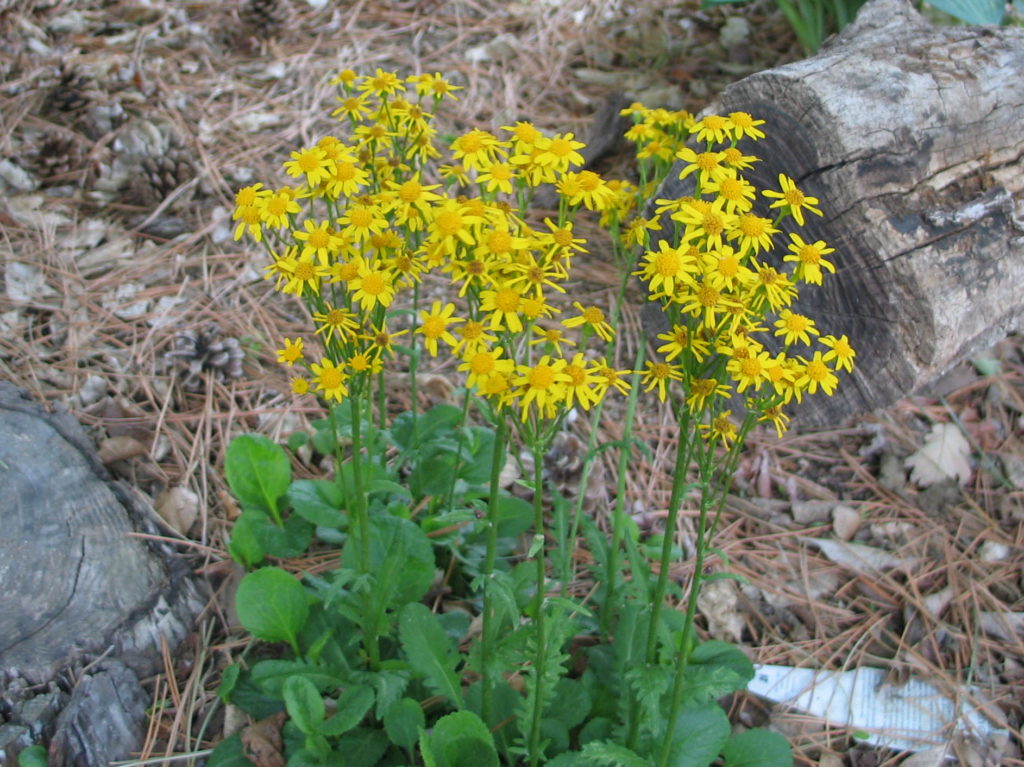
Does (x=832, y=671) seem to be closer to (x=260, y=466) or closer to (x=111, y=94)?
(x=260, y=466)

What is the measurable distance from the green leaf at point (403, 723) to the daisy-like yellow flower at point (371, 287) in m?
0.92

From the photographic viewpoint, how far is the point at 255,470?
7.76 ft

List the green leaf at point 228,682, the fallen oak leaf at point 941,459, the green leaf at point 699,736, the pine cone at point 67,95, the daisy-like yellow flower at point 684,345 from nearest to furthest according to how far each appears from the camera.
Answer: the daisy-like yellow flower at point 684,345, the green leaf at point 699,736, the green leaf at point 228,682, the fallen oak leaf at point 941,459, the pine cone at point 67,95

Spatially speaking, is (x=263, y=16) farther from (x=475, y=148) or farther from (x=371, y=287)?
(x=371, y=287)

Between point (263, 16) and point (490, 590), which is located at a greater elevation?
point (263, 16)

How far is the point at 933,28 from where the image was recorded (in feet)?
8.90

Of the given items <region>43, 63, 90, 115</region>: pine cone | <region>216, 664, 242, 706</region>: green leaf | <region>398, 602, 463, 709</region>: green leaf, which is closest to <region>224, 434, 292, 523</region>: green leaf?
<region>216, 664, 242, 706</region>: green leaf

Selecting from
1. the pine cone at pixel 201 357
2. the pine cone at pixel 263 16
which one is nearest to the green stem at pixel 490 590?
the pine cone at pixel 201 357

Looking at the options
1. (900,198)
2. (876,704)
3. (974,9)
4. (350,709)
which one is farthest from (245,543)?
(974,9)

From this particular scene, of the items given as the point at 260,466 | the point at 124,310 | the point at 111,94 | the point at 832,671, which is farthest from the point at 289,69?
the point at 832,671

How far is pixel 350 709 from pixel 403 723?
14 centimetres

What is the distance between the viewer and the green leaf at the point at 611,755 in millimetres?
1737

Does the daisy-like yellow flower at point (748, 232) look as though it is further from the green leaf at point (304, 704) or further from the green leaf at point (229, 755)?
the green leaf at point (229, 755)

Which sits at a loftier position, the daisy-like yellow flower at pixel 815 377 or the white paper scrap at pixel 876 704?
the daisy-like yellow flower at pixel 815 377
